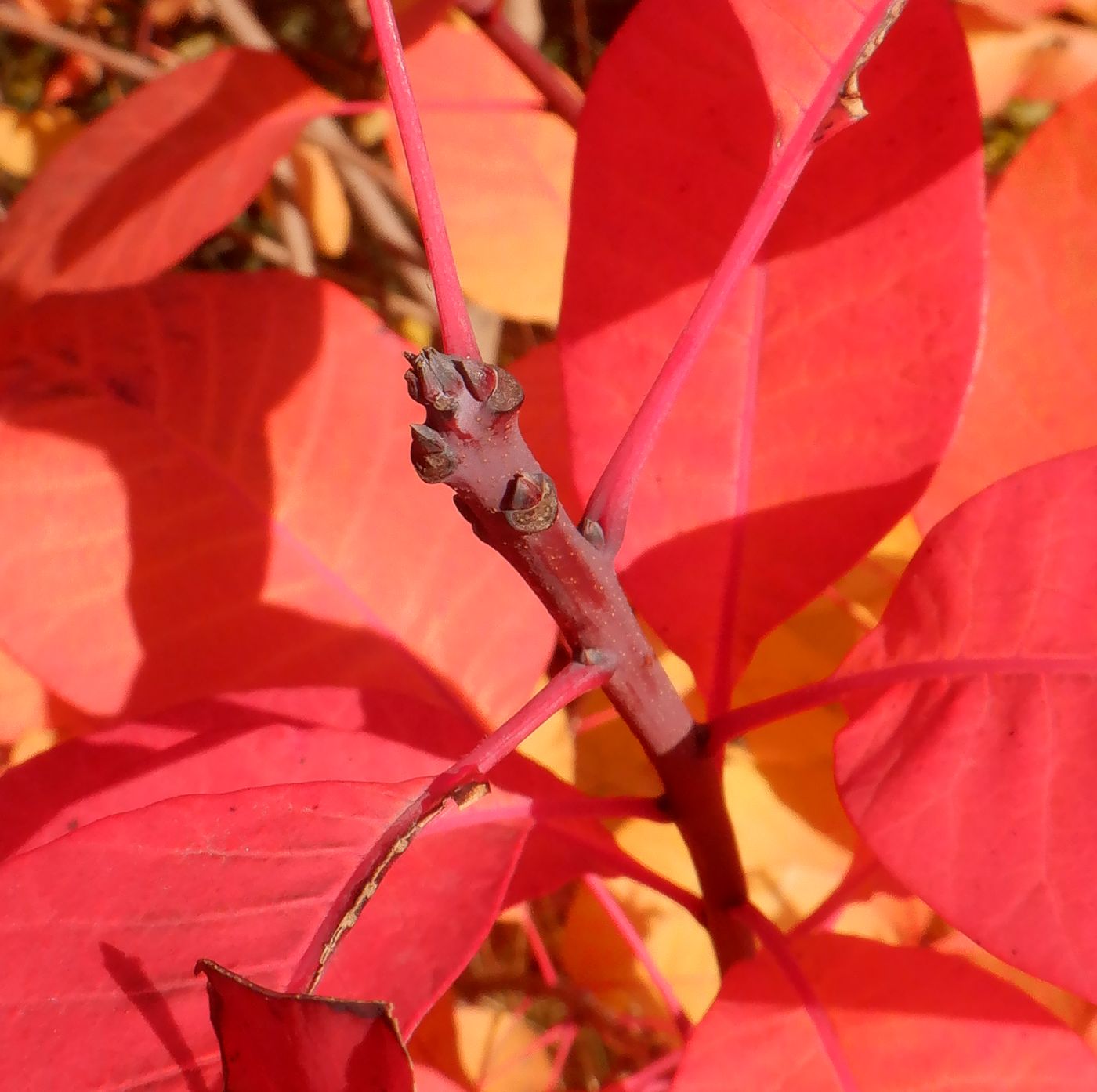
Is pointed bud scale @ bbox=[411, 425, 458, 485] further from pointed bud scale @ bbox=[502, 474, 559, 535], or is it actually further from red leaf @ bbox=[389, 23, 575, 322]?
red leaf @ bbox=[389, 23, 575, 322]

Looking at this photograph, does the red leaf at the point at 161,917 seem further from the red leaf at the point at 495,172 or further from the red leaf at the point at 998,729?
the red leaf at the point at 495,172

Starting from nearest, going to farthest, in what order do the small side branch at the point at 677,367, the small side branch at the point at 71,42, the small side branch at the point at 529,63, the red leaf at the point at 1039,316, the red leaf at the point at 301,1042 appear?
the red leaf at the point at 301,1042 → the small side branch at the point at 677,367 → the red leaf at the point at 1039,316 → the small side branch at the point at 529,63 → the small side branch at the point at 71,42

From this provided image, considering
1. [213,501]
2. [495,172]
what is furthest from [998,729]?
[495,172]

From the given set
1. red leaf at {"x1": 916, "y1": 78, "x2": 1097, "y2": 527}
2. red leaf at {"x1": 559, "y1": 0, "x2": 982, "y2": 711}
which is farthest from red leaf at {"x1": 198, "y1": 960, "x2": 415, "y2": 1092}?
red leaf at {"x1": 916, "y1": 78, "x2": 1097, "y2": 527}

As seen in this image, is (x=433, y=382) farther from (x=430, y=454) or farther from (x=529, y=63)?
(x=529, y=63)

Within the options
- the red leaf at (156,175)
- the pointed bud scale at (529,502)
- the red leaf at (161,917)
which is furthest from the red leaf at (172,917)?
the red leaf at (156,175)

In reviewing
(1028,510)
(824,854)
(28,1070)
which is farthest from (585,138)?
(824,854)
